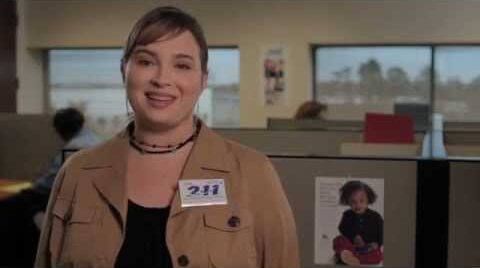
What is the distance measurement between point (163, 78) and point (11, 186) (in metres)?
3.33

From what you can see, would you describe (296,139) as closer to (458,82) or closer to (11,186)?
(11,186)

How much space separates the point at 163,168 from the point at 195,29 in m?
→ 0.24

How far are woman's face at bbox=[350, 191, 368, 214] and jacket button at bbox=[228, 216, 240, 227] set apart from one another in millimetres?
652

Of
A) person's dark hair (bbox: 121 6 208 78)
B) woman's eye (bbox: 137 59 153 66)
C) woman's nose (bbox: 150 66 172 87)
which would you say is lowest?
woman's nose (bbox: 150 66 172 87)

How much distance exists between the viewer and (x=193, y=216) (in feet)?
3.54

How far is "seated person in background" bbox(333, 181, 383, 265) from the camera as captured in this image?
166cm

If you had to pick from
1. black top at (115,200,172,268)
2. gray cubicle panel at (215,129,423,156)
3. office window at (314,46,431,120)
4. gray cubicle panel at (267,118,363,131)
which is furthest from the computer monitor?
black top at (115,200,172,268)

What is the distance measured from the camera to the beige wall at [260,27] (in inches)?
233

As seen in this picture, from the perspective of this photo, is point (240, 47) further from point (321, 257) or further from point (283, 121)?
point (321, 257)

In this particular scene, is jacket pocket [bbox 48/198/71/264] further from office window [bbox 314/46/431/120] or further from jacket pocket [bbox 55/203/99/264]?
office window [bbox 314/46/431/120]

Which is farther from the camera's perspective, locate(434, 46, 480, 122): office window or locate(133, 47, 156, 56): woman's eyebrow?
locate(434, 46, 480, 122): office window

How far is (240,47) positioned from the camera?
634 cm

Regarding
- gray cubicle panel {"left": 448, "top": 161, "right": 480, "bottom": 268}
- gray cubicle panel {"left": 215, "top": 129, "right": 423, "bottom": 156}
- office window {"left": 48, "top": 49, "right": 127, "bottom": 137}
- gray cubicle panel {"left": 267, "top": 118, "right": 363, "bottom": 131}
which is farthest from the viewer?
office window {"left": 48, "top": 49, "right": 127, "bottom": 137}

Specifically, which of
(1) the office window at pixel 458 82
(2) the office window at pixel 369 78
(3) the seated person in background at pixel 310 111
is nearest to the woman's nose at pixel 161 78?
(3) the seated person in background at pixel 310 111
